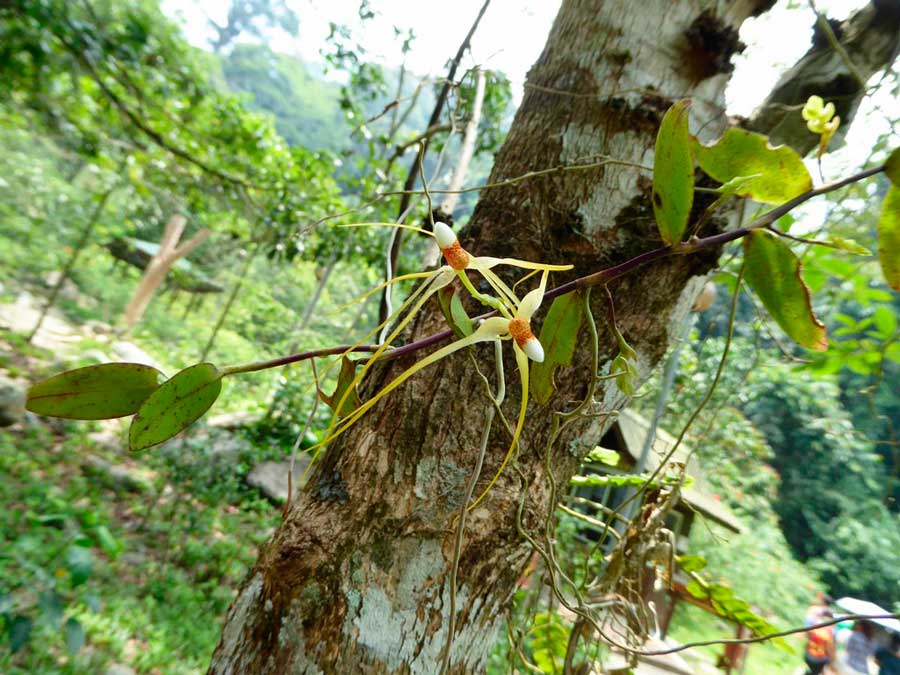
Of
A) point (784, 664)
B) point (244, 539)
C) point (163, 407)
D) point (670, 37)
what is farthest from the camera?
point (784, 664)

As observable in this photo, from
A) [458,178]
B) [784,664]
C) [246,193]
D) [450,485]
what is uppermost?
[246,193]

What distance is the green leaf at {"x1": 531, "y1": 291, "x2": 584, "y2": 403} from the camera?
258mm

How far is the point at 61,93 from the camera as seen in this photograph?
8.54ft

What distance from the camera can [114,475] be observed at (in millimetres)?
2533

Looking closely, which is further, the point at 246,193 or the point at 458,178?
the point at 246,193

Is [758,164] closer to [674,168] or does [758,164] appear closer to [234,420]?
[674,168]

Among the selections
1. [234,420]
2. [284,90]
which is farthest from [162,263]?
[284,90]

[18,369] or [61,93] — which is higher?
[61,93]

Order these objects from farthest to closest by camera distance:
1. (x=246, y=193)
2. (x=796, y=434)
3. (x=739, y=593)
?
1. (x=796, y=434)
2. (x=739, y=593)
3. (x=246, y=193)

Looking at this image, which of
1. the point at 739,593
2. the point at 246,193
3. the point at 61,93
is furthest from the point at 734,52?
the point at 739,593

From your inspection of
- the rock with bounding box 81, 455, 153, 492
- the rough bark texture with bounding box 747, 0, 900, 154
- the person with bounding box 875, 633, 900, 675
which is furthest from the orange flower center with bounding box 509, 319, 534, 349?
the rock with bounding box 81, 455, 153, 492

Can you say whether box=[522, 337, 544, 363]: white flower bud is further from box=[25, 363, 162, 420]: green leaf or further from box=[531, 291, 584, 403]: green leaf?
box=[25, 363, 162, 420]: green leaf

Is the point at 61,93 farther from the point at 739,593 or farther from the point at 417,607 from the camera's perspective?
the point at 739,593

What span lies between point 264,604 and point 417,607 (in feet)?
0.30
